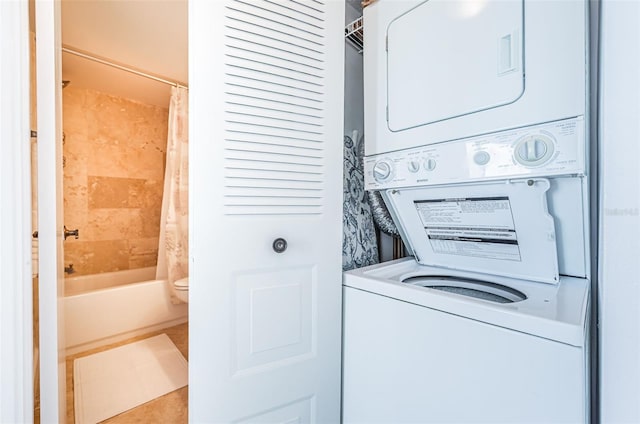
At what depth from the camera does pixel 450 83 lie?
1090 millimetres

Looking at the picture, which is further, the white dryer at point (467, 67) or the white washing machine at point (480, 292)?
the white dryer at point (467, 67)

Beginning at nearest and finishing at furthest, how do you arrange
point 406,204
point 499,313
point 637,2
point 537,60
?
1. point 637,2
2. point 499,313
3. point 537,60
4. point 406,204

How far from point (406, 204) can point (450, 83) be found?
55 centimetres

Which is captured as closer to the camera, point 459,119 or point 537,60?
point 537,60

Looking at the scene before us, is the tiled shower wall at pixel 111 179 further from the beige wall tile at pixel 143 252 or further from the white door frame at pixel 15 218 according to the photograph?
the white door frame at pixel 15 218

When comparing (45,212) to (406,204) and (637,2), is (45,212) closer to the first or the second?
(406,204)

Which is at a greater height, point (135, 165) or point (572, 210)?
point (135, 165)

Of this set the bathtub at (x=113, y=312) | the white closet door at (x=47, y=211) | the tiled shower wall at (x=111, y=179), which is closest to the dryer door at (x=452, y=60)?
the white closet door at (x=47, y=211)

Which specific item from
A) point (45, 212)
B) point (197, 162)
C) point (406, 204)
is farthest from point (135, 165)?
point (406, 204)

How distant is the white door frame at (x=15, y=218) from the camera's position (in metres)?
0.87

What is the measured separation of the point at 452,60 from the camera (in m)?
1.08

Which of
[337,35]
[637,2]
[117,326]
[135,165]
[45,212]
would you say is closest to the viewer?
[637,2]

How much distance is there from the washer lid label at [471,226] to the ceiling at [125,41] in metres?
2.10

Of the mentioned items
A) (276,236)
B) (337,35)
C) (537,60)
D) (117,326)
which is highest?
(337,35)
